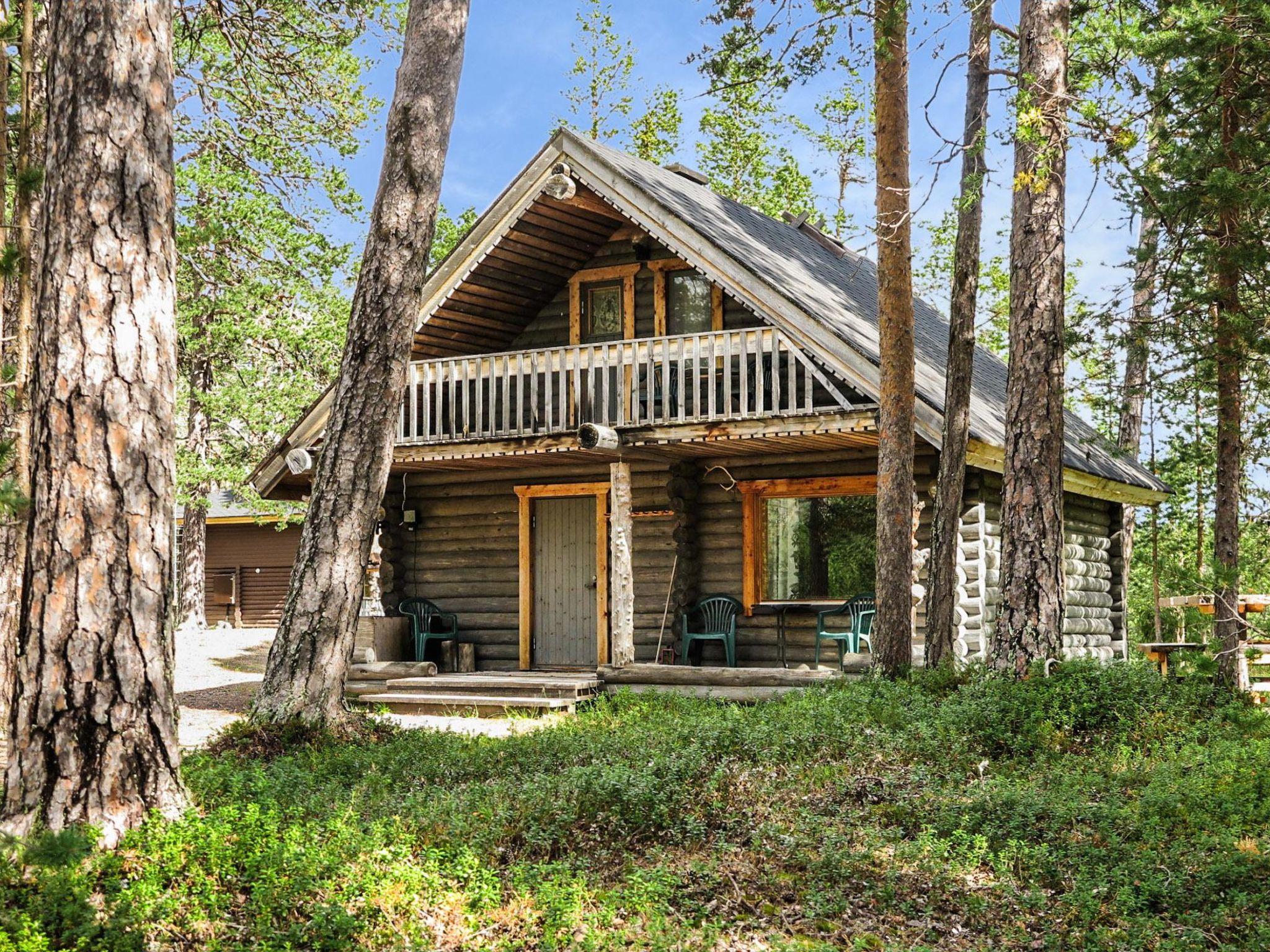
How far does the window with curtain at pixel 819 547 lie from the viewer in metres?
15.3

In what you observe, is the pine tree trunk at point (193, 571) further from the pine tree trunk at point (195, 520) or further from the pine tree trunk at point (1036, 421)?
the pine tree trunk at point (1036, 421)

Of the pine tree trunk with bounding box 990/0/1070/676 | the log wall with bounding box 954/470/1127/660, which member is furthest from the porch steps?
the pine tree trunk with bounding box 990/0/1070/676

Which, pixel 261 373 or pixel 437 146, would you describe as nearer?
pixel 437 146

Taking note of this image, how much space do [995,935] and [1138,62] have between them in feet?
34.5

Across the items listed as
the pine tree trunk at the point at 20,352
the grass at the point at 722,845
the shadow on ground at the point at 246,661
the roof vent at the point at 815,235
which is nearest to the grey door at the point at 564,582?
the shadow on ground at the point at 246,661

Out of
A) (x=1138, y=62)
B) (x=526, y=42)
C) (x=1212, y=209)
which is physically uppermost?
(x=526, y=42)

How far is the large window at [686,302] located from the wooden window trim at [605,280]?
0.48 metres

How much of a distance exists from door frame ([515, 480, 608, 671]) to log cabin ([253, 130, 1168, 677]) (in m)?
0.04

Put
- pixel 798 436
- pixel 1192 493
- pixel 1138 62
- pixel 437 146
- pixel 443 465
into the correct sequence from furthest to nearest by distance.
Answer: pixel 1192 493 < pixel 443 465 < pixel 798 436 < pixel 1138 62 < pixel 437 146

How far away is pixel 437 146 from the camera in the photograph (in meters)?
10.1

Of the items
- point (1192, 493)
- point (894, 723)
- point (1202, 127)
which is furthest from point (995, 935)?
point (1192, 493)

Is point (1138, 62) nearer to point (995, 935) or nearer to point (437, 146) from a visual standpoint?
point (437, 146)

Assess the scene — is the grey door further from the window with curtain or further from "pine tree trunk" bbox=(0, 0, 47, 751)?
"pine tree trunk" bbox=(0, 0, 47, 751)

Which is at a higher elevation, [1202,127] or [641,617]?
[1202,127]
